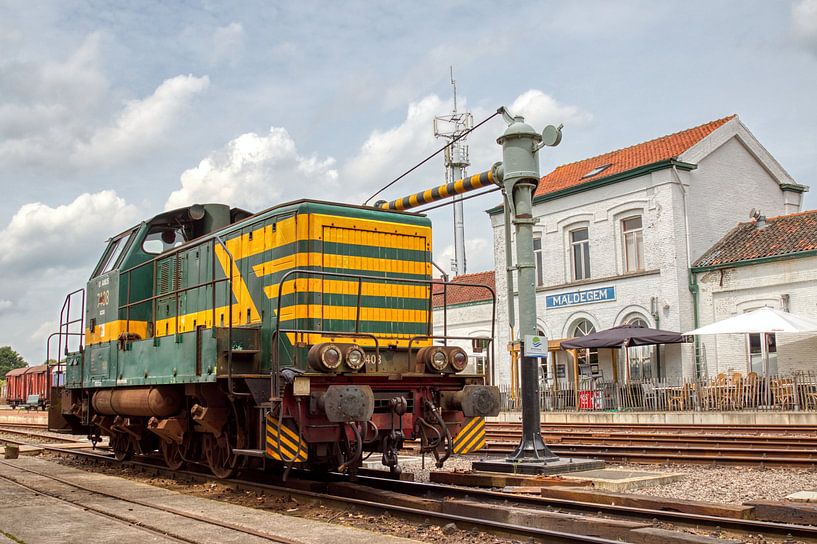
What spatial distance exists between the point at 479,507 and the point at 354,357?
6.88 ft

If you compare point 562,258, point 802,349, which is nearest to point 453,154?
point 562,258

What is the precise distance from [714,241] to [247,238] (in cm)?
1915

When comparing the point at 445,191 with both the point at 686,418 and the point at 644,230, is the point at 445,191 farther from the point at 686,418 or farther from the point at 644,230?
the point at 644,230

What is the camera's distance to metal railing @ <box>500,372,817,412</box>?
1919cm

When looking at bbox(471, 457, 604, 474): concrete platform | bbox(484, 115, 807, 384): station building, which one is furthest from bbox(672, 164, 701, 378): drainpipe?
bbox(471, 457, 604, 474): concrete platform

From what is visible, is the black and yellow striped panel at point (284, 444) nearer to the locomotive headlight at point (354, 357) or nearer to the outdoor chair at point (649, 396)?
the locomotive headlight at point (354, 357)

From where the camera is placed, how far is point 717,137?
85.3 ft

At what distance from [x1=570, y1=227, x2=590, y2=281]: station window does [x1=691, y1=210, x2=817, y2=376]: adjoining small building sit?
147 inches

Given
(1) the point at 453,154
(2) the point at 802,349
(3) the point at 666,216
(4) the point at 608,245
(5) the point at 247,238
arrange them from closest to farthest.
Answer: (5) the point at 247,238
(2) the point at 802,349
(3) the point at 666,216
(4) the point at 608,245
(1) the point at 453,154

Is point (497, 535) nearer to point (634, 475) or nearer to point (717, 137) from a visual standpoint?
point (634, 475)

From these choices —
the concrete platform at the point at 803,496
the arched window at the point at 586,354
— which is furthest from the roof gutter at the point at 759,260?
the concrete platform at the point at 803,496

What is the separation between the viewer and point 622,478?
909 cm

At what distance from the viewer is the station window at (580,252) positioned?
27125mm

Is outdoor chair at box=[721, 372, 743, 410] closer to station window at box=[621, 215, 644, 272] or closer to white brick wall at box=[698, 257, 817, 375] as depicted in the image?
white brick wall at box=[698, 257, 817, 375]
